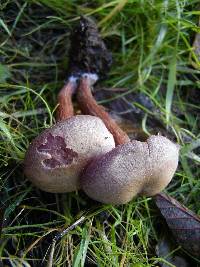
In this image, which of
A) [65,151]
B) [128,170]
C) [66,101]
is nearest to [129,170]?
[128,170]

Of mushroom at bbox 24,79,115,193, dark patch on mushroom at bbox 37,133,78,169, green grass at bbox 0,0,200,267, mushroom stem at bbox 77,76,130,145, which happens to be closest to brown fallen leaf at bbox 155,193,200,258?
green grass at bbox 0,0,200,267

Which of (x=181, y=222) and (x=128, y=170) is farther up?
(x=128, y=170)

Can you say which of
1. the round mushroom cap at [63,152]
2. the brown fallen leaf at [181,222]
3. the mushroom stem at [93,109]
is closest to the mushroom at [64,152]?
the round mushroom cap at [63,152]

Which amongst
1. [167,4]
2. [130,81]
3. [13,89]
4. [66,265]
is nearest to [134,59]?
[130,81]

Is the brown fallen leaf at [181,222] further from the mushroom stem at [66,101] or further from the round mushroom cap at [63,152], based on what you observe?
the mushroom stem at [66,101]

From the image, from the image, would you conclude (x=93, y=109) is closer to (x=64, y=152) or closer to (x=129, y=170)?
(x=64, y=152)
